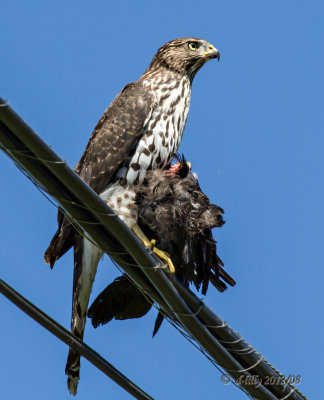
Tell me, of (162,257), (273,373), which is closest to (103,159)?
(162,257)

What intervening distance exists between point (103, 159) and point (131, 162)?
0.23m

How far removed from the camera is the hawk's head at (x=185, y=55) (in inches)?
240

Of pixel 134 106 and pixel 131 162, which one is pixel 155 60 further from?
pixel 131 162

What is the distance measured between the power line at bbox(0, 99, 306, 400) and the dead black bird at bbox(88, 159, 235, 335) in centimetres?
97

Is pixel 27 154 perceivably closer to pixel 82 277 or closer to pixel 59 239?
pixel 59 239

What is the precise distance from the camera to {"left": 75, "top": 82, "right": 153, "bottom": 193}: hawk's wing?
5305mm

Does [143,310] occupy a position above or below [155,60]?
below

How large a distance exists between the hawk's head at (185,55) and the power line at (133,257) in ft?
8.64

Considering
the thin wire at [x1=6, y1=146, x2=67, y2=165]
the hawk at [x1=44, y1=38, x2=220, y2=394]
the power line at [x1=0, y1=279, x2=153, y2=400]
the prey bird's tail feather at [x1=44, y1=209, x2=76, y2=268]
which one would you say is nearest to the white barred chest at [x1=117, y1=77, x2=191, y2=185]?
the hawk at [x1=44, y1=38, x2=220, y2=394]

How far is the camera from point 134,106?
547 centimetres

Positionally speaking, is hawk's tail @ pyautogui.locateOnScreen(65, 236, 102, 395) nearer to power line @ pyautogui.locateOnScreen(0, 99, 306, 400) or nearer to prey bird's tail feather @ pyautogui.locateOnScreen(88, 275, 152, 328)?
prey bird's tail feather @ pyautogui.locateOnScreen(88, 275, 152, 328)

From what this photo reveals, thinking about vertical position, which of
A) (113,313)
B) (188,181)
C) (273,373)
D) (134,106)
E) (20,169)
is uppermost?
(134,106)

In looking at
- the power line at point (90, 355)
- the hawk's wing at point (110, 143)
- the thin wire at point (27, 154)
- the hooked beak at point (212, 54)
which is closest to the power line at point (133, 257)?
the thin wire at point (27, 154)

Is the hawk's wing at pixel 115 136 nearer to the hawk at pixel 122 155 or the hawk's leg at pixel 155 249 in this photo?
the hawk at pixel 122 155
